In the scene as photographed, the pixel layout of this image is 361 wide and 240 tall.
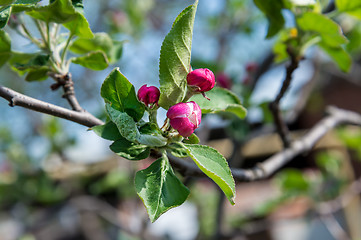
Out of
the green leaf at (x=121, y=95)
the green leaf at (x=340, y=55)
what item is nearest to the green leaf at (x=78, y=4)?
the green leaf at (x=121, y=95)

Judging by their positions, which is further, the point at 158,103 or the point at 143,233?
the point at 143,233

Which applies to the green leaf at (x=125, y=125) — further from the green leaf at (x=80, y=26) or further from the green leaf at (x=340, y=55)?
the green leaf at (x=340, y=55)

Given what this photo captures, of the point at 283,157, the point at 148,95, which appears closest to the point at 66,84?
the point at 148,95

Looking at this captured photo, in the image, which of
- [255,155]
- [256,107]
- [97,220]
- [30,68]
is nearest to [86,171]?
[97,220]

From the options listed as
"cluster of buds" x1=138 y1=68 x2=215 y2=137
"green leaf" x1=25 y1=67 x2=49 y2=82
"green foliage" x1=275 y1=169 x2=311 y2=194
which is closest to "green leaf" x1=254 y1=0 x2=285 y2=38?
"cluster of buds" x1=138 y1=68 x2=215 y2=137

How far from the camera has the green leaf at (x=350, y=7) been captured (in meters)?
1.13

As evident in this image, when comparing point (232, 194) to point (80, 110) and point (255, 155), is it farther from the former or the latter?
point (255, 155)

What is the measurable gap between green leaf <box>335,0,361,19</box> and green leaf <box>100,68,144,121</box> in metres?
0.87

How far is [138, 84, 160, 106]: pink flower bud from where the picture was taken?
0.73 m

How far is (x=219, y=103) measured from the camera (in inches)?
35.5

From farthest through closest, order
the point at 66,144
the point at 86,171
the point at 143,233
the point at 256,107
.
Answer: the point at 86,171 < the point at 66,144 < the point at 143,233 < the point at 256,107

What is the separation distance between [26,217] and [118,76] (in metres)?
2.79

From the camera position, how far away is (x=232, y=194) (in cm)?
64

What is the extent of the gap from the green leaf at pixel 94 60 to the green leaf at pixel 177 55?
0.37 metres
